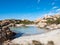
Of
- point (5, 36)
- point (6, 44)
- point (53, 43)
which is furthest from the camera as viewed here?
point (5, 36)

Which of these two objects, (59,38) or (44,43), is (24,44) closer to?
(44,43)

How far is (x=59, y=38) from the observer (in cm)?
2572

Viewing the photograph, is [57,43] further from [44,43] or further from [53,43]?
[44,43]

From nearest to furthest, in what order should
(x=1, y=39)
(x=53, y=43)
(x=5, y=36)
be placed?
(x=53, y=43) < (x=1, y=39) < (x=5, y=36)

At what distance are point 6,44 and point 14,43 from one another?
4.52ft

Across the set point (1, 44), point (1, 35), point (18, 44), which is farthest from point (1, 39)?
point (18, 44)

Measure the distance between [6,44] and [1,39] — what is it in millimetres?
3607

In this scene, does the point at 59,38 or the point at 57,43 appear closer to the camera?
the point at 57,43

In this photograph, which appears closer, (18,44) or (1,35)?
(18,44)

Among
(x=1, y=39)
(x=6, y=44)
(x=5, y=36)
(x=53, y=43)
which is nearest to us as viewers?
(x=53, y=43)

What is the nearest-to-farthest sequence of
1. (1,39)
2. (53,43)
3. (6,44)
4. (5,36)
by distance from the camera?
1. (53,43)
2. (6,44)
3. (1,39)
4. (5,36)

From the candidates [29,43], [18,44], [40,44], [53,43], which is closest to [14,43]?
[18,44]

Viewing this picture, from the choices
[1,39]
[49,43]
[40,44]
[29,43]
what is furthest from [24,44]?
[1,39]

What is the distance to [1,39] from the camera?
2844cm
